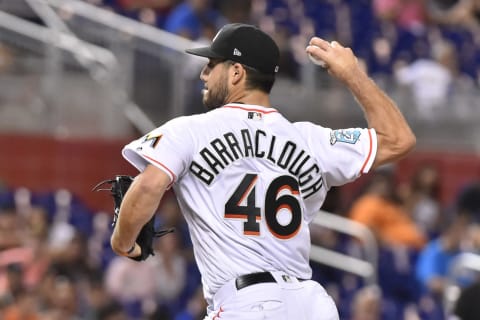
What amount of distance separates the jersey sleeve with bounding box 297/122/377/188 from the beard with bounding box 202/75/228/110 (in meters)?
0.32

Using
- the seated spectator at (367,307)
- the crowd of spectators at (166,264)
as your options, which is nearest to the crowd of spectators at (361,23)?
the crowd of spectators at (166,264)

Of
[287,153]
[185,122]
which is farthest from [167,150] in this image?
[287,153]

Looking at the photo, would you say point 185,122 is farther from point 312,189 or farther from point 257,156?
point 312,189

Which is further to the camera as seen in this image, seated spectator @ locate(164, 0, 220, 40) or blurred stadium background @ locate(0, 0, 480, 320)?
seated spectator @ locate(164, 0, 220, 40)

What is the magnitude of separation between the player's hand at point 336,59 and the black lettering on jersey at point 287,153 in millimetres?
394

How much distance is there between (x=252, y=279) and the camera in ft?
15.8

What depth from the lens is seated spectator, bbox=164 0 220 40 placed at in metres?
12.5

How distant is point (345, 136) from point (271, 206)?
461 mm

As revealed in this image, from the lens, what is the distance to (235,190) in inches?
189

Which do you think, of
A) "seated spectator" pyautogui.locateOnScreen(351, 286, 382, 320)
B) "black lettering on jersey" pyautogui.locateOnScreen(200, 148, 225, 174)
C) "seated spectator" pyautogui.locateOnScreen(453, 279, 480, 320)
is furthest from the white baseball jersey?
"seated spectator" pyautogui.locateOnScreen(351, 286, 382, 320)

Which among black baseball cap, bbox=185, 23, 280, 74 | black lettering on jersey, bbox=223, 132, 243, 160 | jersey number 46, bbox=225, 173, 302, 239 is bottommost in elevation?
jersey number 46, bbox=225, 173, 302, 239

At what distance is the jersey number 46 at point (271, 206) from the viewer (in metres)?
4.82

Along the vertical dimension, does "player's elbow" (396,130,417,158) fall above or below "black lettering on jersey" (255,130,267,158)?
above

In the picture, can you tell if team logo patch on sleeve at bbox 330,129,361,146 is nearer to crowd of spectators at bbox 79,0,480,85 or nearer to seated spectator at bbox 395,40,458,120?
crowd of spectators at bbox 79,0,480,85
